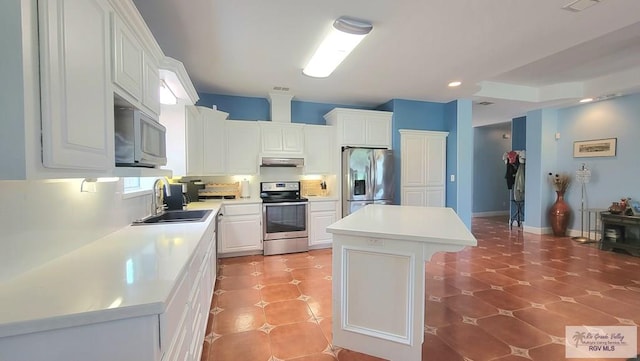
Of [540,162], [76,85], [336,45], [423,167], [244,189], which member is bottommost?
[244,189]

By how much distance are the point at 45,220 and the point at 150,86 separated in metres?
1.01

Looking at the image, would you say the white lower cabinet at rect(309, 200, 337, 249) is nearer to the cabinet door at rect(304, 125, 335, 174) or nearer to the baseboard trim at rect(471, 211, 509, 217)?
the cabinet door at rect(304, 125, 335, 174)

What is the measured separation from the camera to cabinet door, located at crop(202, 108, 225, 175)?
4086 millimetres

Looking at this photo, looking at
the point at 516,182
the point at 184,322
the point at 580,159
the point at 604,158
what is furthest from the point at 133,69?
the point at 516,182

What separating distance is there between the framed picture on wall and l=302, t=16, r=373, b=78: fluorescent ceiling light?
4.94 m

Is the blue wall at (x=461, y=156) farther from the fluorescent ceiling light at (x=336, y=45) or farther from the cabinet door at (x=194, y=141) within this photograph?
the cabinet door at (x=194, y=141)

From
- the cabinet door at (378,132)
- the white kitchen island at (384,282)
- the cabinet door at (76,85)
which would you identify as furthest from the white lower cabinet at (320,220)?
the cabinet door at (76,85)

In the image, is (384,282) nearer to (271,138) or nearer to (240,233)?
(240,233)

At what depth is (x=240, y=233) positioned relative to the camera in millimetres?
4098

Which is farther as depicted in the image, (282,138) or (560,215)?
(560,215)

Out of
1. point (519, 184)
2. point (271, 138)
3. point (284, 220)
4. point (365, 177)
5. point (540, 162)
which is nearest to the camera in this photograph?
point (284, 220)

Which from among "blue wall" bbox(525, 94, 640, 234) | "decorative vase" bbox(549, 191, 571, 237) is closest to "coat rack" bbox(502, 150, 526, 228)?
"blue wall" bbox(525, 94, 640, 234)

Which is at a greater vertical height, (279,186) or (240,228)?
(279,186)

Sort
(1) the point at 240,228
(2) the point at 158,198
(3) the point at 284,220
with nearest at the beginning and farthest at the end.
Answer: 1. (2) the point at 158,198
2. (1) the point at 240,228
3. (3) the point at 284,220
